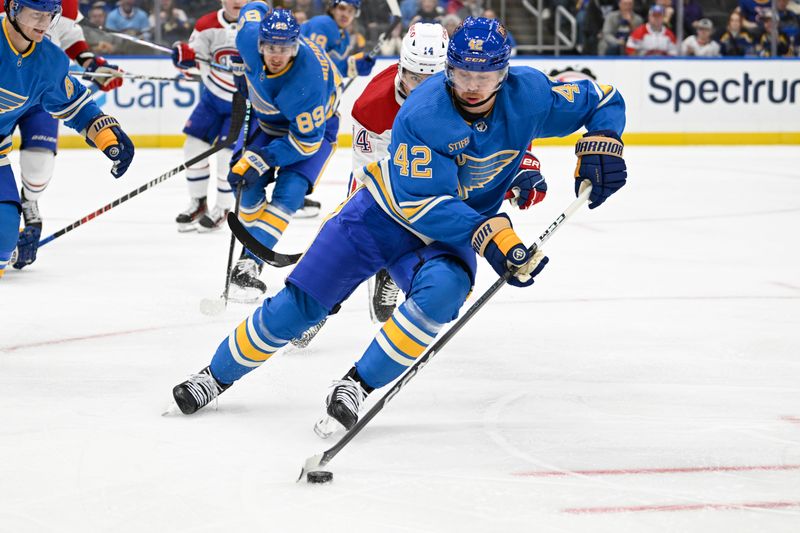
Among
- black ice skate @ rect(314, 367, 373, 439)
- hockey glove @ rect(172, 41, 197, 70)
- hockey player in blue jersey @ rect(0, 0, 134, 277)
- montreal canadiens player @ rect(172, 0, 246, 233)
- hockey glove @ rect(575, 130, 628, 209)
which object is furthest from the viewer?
hockey glove @ rect(172, 41, 197, 70)

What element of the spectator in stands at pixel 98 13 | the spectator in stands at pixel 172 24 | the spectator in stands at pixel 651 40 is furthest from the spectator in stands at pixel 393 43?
the spectator in stands at pixel 98 13

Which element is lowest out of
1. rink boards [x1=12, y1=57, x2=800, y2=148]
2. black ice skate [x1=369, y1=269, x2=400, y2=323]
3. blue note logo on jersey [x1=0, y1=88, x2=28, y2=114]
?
A: rink boards [x1=12, y1=57, x2=800, y2=148]

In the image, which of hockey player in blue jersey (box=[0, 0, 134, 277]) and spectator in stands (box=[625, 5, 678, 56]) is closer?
hockey player in blue jersey (box=[0, 0, 134, 277])

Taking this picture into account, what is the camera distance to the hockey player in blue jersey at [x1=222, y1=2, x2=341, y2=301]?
167 inches

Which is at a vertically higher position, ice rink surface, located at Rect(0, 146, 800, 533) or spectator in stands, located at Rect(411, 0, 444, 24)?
ice rink surface, located at Rect(0, 146, 800, 533)

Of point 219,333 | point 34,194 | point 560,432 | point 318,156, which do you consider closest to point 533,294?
point 318,156

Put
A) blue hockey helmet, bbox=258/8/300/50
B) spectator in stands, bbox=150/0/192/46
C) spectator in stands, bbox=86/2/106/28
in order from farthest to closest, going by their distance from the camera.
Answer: spectator in stands, bbox=150/0/192/46 → spectator in stands, bbox=86/2/106/28 → blue hockey helmet, bbox=258/8/300/50

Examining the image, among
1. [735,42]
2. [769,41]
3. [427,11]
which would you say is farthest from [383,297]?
[769,41]

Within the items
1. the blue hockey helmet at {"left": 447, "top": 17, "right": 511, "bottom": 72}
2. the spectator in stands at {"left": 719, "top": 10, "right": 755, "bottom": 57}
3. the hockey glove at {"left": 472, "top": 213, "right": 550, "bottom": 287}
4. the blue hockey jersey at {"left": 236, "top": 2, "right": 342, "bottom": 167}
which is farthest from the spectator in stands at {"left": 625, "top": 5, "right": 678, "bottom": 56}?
the hockey glove at {"left": 472, "top": 213, "right": 550, "bottom": 287}

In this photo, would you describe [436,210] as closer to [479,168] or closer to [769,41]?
[479,168]

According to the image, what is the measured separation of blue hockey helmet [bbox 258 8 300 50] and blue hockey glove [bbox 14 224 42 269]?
56.5 inches

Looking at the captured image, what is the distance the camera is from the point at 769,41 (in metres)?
10.5

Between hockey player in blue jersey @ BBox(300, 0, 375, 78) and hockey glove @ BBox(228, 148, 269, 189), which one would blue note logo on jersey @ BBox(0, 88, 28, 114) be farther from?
hockey player in blue jersey @ BBox(300, 0, 375, 78)

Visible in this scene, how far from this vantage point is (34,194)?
198 inches
